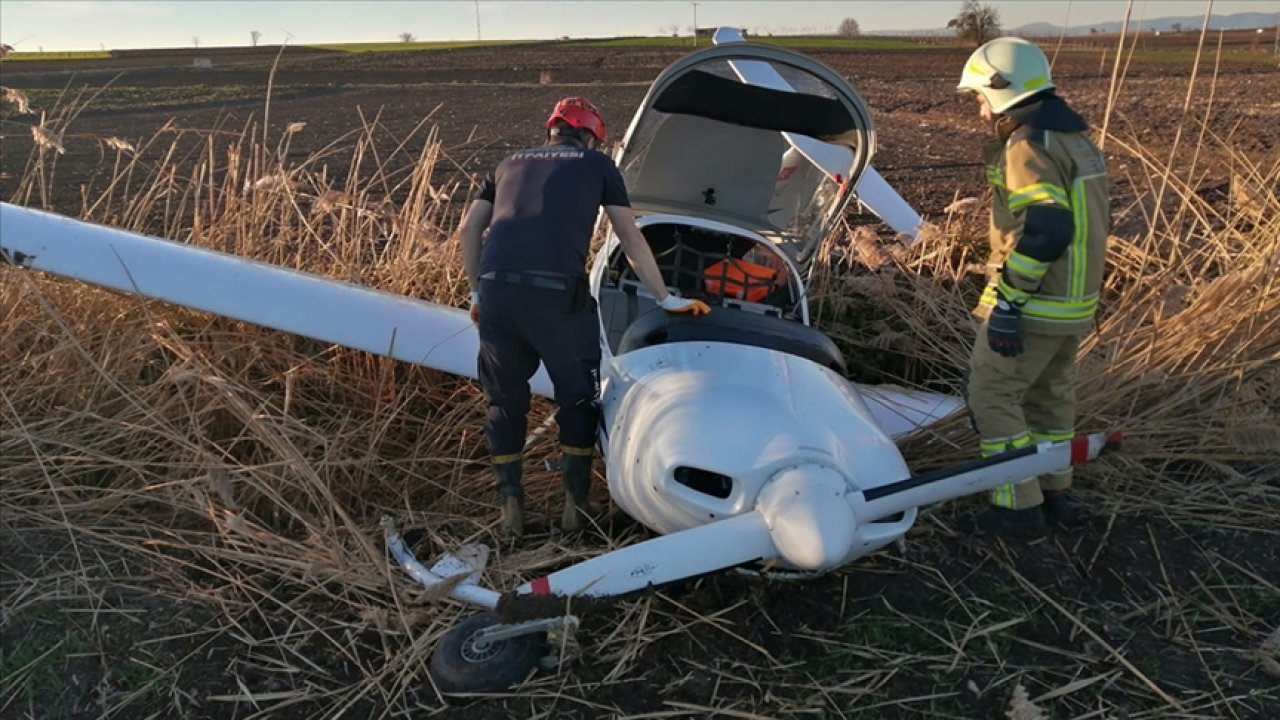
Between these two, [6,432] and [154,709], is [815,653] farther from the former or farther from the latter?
[6,432]

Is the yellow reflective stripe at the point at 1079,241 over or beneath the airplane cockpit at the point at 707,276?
over

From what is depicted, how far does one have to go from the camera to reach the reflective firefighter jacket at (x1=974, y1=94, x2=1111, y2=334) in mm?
3318

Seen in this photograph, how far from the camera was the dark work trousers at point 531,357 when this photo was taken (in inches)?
138

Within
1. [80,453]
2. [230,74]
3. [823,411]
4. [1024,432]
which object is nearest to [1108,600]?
[1024,432]

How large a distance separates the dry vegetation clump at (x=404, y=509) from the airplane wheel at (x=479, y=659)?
7 cm

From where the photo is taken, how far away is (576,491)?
3748 mm

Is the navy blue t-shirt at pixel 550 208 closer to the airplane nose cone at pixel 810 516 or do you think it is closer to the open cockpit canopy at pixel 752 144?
the open cockpit canopy at pixel 752 144

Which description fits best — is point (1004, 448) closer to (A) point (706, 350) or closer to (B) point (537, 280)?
(A) point (706, 350)

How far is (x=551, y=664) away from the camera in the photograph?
3012mm

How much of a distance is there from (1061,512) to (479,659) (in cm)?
258

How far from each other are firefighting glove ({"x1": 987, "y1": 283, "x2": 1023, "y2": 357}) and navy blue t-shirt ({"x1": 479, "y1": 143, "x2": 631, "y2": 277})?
1592 millimetres

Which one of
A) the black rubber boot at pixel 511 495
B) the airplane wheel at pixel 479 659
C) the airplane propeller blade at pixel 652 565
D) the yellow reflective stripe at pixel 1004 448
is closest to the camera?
the airplane propeller blade at pixel 652 565

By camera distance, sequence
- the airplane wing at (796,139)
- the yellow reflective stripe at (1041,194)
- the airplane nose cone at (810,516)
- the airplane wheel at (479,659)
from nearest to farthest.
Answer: the airplane nose cone at (810,516)
the airplane wheel at (479,659)
the yellow reflective stripe at (1041,194)
the airplane wing at (796,139)

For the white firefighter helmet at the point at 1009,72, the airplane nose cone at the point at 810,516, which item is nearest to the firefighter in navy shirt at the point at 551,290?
the airplane nose cone at the point at 810,516
